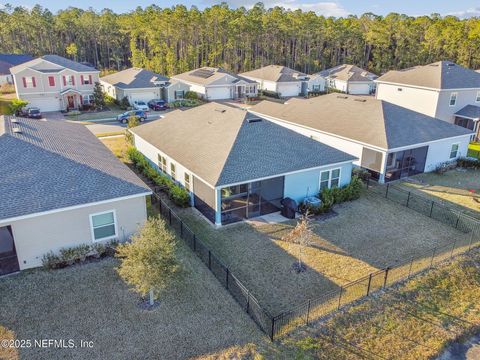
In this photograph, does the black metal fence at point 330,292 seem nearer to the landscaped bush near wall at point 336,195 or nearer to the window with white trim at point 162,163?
the window with white trim at point 162,163

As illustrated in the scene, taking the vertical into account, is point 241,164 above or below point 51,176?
below

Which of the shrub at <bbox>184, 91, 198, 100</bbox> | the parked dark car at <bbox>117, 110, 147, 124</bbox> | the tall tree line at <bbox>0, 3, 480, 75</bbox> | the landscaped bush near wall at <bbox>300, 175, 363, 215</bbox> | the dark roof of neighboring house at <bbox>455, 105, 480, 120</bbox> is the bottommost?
the landscaped bush near wall at <bbox>300, 175, 363, 215</bbox>

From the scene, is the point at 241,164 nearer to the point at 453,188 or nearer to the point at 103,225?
the point at 103,225

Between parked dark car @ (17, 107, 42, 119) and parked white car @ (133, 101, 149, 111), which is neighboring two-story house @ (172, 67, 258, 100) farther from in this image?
parked dark car @ (17, 107, 42, 119)

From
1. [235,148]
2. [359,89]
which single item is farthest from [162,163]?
[359,89]

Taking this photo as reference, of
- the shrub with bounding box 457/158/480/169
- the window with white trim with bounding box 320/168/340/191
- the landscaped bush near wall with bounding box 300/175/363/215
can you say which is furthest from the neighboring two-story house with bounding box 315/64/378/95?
the window with white trim with bounding box 320/168/340/191

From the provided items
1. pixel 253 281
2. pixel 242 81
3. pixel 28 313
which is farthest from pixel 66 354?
pixel 242 81
